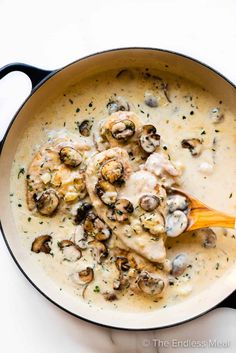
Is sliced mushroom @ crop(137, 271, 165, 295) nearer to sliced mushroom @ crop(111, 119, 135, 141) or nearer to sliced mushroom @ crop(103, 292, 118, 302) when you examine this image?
sliced mushroom @ crop(103, 292, 118, 302)

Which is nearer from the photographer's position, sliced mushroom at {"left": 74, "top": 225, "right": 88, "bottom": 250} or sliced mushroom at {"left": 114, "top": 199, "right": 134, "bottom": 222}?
sliced mushroom at {"left": 114, "top": 199, "right": 134, "bottom": 222}

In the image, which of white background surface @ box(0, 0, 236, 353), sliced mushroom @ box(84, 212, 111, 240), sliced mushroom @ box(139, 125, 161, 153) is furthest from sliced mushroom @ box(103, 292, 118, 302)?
sliced mushroom @ box(139, 125, 161, 153)

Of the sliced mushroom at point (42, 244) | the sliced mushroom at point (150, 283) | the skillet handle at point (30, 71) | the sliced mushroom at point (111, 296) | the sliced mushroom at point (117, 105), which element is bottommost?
the sliced mushroom at point (111, 296)

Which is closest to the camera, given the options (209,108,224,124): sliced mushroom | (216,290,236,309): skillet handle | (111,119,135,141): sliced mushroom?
(216,290,236,309): skillet handle

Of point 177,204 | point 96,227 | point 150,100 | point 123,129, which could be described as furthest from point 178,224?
point 150,100

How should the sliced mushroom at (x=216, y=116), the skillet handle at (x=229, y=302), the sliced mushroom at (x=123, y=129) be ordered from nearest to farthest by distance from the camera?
the skillet handle at (x=229, y=302) < the sliced mushroom at (x=123, y=129) < the sliced mushroom at (x=216, y=116)

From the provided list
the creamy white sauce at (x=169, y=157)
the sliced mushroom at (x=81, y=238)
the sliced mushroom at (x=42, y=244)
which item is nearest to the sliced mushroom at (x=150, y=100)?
the creamy white sauce at (x=169, y=157)

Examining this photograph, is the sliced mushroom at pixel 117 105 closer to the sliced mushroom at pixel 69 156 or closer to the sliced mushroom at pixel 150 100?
the sliced mushroom at pixel 150 100

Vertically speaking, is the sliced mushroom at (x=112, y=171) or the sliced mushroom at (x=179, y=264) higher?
the sliced mushroom at (x=112, y=171)

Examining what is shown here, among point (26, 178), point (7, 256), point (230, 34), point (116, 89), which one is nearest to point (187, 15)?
point (230, 34)
